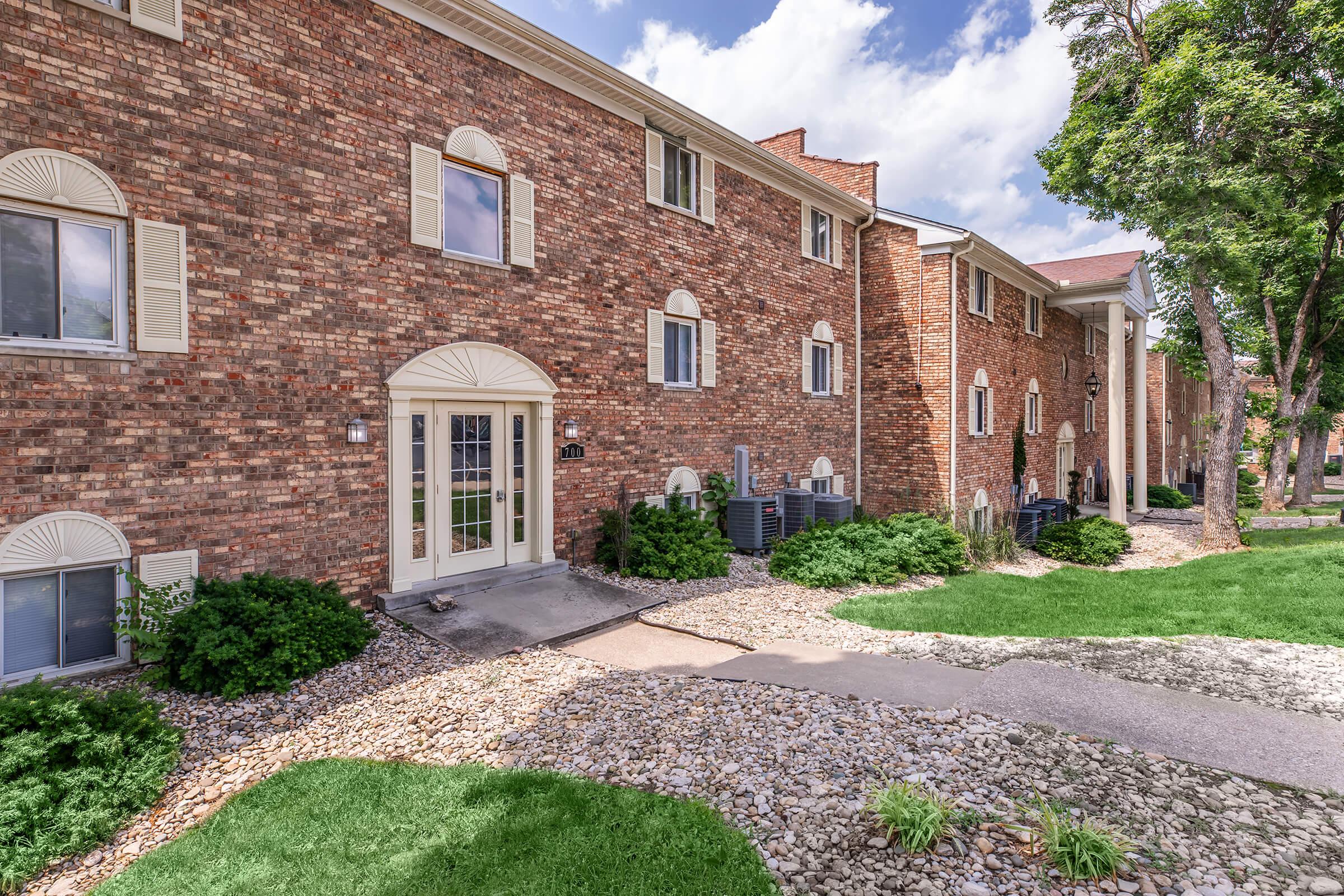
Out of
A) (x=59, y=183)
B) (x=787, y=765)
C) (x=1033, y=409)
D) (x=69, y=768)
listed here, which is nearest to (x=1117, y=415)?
(x=1033, y=409)

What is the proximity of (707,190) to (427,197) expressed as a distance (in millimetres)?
5443

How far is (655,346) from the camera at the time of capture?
10430 mm

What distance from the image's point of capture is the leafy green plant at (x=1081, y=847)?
297 centimetres

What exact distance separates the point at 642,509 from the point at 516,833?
6.56m

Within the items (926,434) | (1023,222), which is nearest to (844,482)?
(926,434)

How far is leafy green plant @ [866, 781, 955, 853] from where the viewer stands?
10.4 ft

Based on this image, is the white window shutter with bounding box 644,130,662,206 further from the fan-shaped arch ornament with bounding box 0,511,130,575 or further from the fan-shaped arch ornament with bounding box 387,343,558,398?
the fan-shaped arch ornament with bounding box 0,511,130,575

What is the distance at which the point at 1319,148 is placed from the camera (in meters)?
13.0

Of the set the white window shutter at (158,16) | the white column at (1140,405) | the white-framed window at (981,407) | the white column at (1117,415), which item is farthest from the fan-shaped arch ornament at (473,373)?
the white column at (1140,405)

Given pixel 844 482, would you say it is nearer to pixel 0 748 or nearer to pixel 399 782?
pixel 399 782

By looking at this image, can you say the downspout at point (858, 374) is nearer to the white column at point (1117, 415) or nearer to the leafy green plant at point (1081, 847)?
the white column at point (1117, 415)

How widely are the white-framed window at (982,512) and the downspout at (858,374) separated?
2555 millimetres

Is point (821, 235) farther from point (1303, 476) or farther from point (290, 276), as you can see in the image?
point (1303, 476)

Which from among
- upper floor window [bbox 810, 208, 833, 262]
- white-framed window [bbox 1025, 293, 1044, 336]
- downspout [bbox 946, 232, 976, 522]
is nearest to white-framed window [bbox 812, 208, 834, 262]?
upper floor window [bbox 810, 208, 833, 262]
